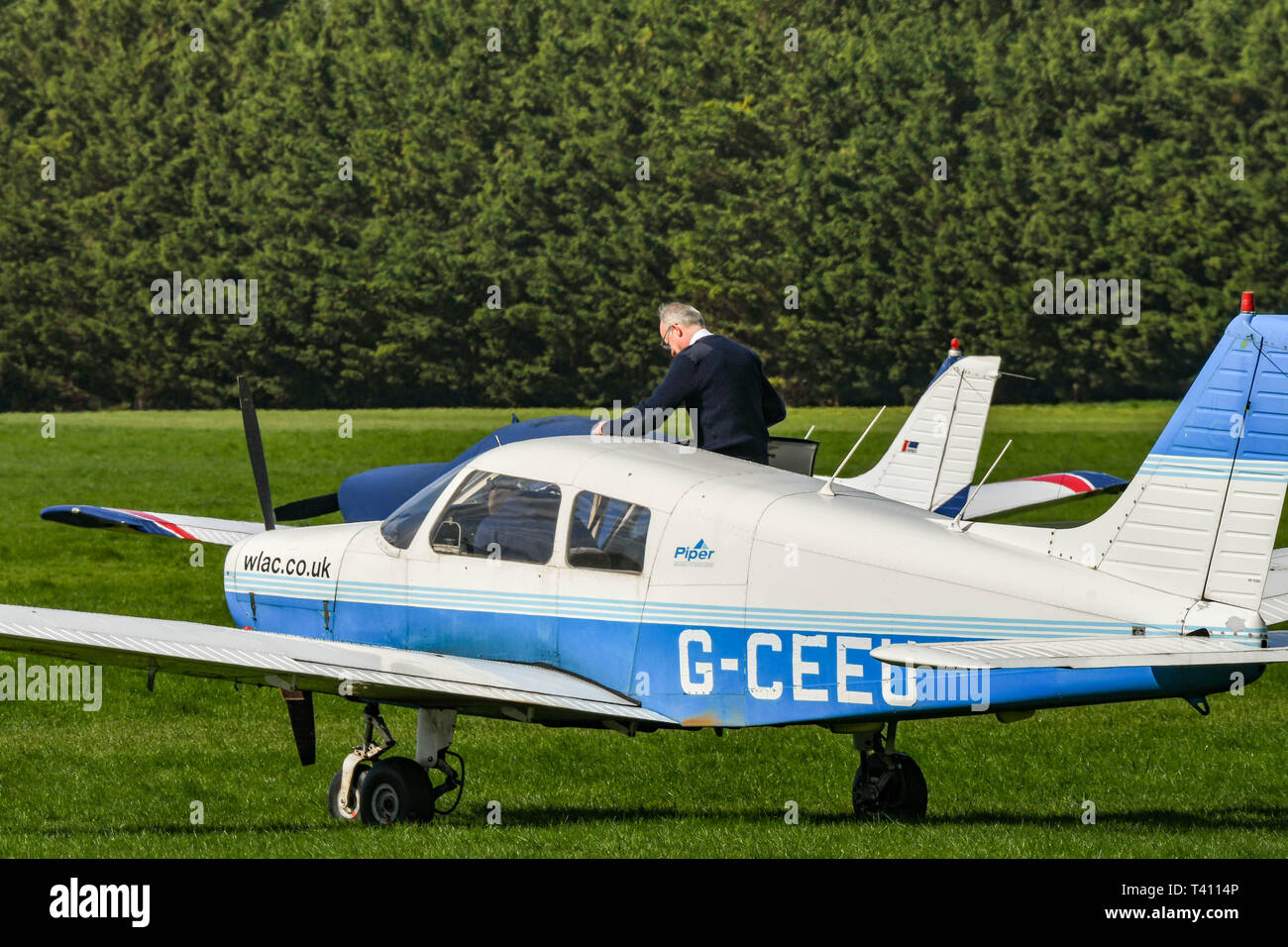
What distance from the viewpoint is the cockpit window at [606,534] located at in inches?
367

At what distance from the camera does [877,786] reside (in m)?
10.1

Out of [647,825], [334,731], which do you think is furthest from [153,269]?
[647,825]

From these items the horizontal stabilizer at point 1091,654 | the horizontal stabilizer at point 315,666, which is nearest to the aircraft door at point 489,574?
the horizontal stabilizer at point 315,666

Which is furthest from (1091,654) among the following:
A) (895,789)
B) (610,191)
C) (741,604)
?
(610,191)

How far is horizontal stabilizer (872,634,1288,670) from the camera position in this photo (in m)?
7.39

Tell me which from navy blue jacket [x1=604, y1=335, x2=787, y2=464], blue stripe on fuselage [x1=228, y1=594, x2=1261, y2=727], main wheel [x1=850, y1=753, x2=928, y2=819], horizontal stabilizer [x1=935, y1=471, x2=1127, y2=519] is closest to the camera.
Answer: blue stripe on fuselage [x1=228, y1=594, x2=1261, y2=727]

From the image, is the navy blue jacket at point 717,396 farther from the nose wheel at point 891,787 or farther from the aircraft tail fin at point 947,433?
the aircraft tail fin at point 947,433

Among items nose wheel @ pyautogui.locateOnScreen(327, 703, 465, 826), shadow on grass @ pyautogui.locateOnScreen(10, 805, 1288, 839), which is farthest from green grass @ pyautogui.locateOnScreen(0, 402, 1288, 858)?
nose wheel @ pyautogui.locateOnScreen(327, 703, 465, 826)

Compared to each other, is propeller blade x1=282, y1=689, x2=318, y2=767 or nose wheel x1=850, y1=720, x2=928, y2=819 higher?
propeller blade x1=282, y1=689, x2=318, y2=767

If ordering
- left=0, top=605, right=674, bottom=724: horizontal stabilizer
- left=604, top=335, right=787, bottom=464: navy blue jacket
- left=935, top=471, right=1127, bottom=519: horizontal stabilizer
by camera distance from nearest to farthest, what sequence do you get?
left=0, top=605, right=674, bottom=724: horizontal stabilizer, left=604, top=335, right=787, bottom=464: navy blue jacket, left=935, top=471, right=1127, bottom=519: horizontal stabilizer

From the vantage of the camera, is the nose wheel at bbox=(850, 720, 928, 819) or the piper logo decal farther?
the nose wheel at bbox=(850, 720, 928, 819)

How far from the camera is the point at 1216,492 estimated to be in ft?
27.0

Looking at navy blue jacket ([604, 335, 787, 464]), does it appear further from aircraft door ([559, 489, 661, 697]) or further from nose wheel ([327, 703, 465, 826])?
nose wheel ([327, 703, 465, 826])

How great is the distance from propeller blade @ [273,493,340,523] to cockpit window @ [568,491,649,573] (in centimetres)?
654
